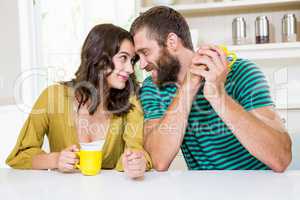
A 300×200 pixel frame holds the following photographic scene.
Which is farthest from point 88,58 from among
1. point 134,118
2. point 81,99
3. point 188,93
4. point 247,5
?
point 247,5

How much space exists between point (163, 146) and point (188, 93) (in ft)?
0.60

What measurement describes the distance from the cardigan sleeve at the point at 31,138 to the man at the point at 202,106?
1.16ft

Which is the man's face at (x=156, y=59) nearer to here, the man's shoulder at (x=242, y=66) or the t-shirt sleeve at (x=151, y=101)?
the t-shirt sleeve at (x=151, y=101)

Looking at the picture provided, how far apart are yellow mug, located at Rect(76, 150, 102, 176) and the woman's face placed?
0.46m

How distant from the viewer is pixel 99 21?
9.22 ft

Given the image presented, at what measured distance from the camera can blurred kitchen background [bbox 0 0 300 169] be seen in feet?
7.51

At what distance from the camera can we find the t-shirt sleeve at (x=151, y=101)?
127 centimetres

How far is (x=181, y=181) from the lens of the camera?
83 centimetres

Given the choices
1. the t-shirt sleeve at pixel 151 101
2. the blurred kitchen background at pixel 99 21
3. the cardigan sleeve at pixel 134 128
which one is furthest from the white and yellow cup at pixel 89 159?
the blurred kitchen background at pixel 99 21

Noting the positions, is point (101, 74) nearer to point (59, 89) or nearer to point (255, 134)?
point (59, 89)

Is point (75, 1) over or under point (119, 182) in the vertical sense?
over

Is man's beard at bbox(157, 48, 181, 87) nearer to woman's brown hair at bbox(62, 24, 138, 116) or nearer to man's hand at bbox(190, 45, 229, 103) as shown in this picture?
woman's brown hair at bbox(62, 24, 138, 116)

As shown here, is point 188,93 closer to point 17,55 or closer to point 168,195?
point 168,195

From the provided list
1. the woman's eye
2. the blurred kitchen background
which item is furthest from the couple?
the blurred kitchen background
